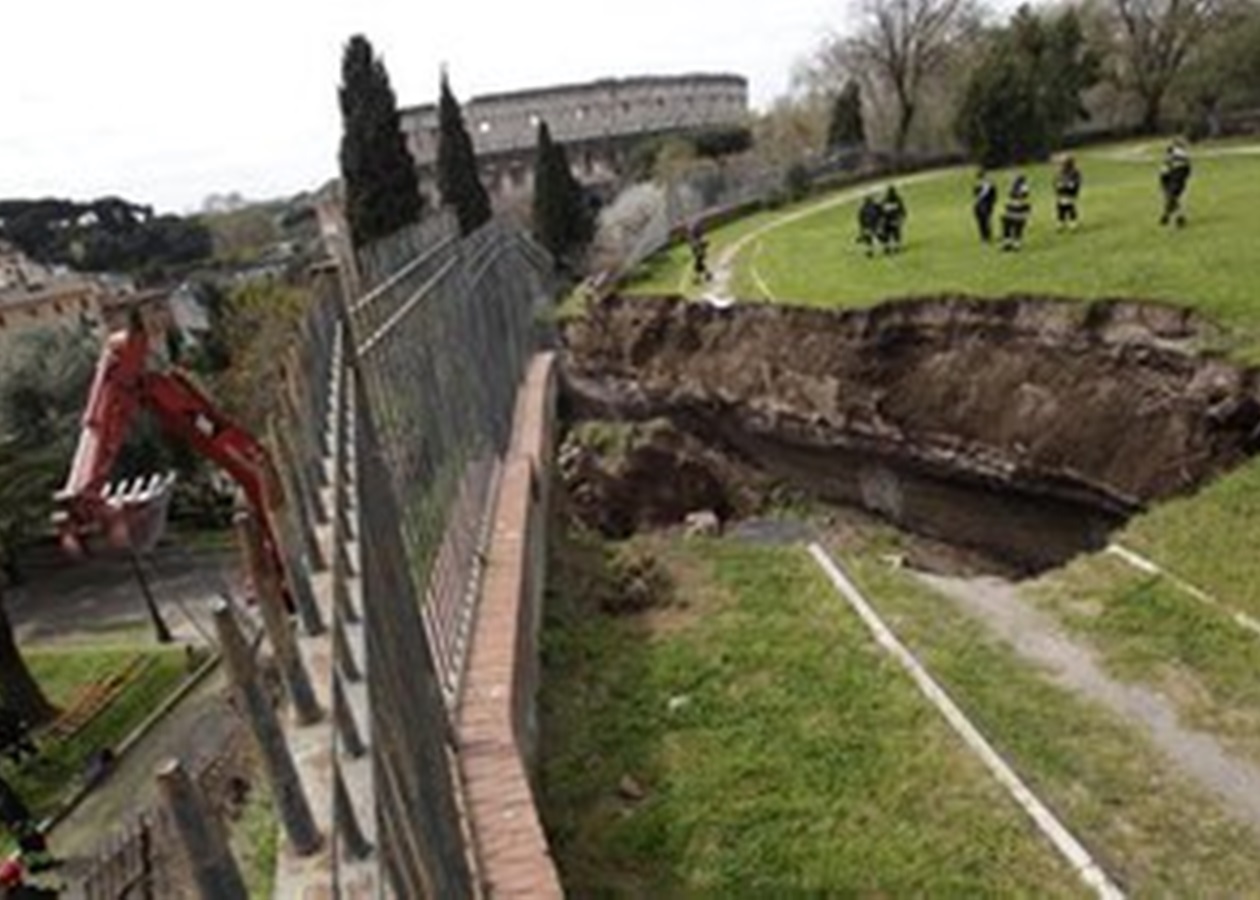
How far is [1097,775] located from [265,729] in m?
6.66

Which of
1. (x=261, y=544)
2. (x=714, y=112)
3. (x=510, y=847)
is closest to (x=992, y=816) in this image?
(x=510, y=847)

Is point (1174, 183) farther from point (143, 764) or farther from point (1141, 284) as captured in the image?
point (143, 764)

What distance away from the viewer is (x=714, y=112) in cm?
10638

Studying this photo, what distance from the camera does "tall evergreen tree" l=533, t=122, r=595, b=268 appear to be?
43.3 metres

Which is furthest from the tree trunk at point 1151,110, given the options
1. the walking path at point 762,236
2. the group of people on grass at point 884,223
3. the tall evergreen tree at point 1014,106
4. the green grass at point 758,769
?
the green grass at point 758,769

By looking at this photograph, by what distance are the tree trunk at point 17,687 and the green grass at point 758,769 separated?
16.1m

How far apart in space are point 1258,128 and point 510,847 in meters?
43.1

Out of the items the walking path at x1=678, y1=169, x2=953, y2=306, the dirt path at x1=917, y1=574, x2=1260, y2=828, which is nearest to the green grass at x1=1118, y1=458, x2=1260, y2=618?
the dirt path at x1=917, y1=574, x2=1260, y2=828

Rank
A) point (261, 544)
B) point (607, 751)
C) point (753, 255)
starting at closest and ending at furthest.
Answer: point (261, 544)
point (607, 751)
point (753, 255)

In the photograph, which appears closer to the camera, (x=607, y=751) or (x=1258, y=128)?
(x=607, y=751)

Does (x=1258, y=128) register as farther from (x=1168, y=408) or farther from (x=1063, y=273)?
(x=1168, y=408)

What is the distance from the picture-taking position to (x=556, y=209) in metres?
43.5

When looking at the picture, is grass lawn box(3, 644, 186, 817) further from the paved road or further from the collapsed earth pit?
the collapsed earth pit

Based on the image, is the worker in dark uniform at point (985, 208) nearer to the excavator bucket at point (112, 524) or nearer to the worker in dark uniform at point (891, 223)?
the worker in dark uniform at point (891, 223)
